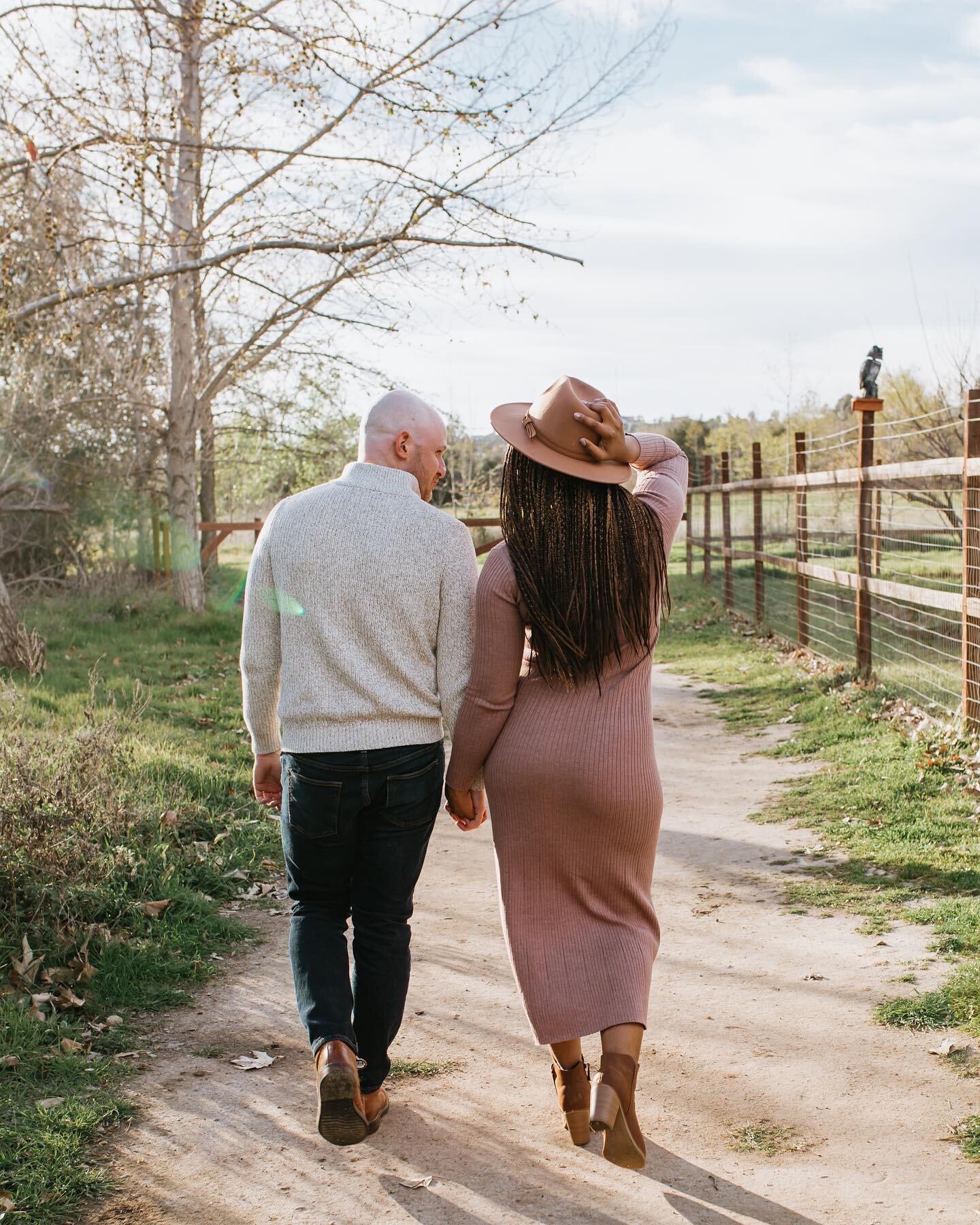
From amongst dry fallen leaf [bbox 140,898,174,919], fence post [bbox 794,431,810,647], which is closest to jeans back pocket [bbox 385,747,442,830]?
dry fallen leaf [bbox 140,898,174,919]

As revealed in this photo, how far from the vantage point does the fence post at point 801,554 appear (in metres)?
11.0

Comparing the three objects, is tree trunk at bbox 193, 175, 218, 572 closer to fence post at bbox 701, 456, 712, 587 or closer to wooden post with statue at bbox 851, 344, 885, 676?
wooden post with statue at bbox 851, 344, 885, 676

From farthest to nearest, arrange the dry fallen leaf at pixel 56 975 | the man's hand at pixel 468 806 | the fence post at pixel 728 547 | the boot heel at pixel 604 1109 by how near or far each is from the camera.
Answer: the fence post at pixel 728 547 < the dry fallen leaf at pixel 56 975 < the man's hand at pixel 468 806 < the boot heel at pixel 604 1109

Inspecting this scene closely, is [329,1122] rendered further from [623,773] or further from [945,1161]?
[945,1161]

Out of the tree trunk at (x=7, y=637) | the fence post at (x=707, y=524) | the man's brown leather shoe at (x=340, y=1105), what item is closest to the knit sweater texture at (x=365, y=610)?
the man's brown leather shoe at (x=340, y=1105)

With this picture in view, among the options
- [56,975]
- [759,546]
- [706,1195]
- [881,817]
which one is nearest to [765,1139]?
[706,1195]

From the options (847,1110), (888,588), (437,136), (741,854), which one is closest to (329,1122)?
(847,1110)

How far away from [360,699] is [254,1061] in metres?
1.42

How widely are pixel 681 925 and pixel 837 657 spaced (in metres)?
6.46

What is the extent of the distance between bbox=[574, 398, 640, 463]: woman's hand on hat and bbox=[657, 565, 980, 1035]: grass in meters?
2.12

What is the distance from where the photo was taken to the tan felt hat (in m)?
2.82

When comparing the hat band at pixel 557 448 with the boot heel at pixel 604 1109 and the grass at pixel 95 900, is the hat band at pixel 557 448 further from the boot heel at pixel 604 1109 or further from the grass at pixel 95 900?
the grass at pixel 95 900

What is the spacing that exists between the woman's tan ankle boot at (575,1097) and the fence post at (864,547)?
6.54m

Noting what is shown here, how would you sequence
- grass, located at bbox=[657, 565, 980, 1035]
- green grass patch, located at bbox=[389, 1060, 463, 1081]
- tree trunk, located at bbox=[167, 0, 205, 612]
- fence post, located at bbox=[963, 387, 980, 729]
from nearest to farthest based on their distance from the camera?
green grass patch, located at bbox=[389, 1060, 463, 1081] < grass, located at bbox=[657, 565, 980, 1035] < fence post, located at bbox=[963, 387, 980, 729] < tree trunk, located at bbox=[167, 0, 205, 612]
